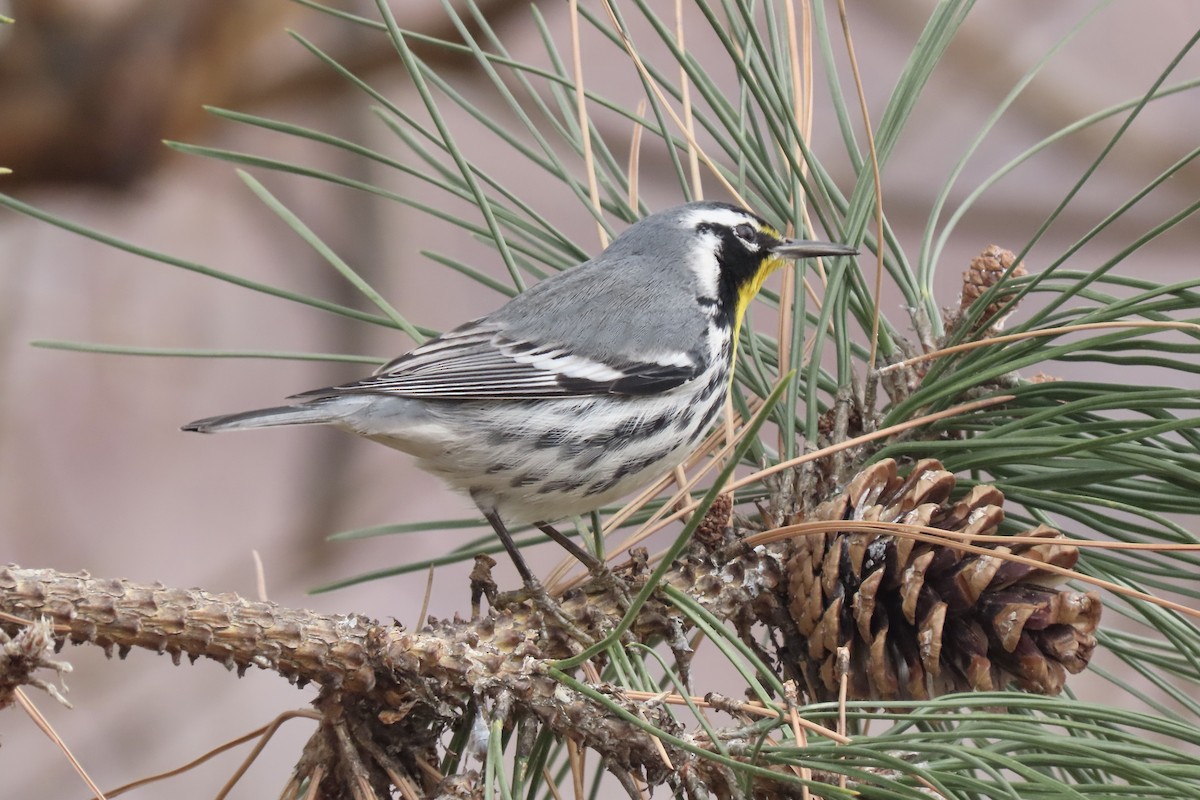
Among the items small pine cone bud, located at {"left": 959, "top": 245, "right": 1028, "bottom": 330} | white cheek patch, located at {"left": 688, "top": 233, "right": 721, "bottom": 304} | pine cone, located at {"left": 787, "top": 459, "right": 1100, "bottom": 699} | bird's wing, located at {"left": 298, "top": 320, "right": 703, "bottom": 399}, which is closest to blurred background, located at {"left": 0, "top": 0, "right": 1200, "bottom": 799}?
white cheek patch, located at {"left": 688, "top": 233, "right": 721, "bottom": 304}

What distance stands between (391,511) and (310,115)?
1016 millimetres

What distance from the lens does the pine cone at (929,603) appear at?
2.37 feet

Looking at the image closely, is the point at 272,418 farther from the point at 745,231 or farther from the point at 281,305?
the point at 281,305

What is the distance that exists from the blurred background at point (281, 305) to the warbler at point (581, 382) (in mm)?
803

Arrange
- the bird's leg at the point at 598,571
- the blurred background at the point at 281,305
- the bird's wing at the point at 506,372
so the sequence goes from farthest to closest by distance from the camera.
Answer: the blurred background at the point at 281,305
the bird's wing at the point at 506,372
the bird's leg at the point at 598,571

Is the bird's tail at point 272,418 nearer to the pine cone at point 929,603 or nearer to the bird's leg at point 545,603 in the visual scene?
the bird's leg at point 545,603

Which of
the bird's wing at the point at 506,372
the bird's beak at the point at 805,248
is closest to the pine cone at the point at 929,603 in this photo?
the bird's beak at the point at 805,248

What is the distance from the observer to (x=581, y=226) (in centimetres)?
287

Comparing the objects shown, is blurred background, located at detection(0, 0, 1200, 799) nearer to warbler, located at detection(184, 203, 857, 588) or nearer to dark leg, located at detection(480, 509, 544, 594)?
warbler, located at detection(184, 203, 857, 588)

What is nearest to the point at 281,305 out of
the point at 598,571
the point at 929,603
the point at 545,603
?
the point at 598,571

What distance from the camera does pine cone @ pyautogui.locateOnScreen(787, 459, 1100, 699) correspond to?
724 millimetres

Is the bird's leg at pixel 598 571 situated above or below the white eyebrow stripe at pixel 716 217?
below

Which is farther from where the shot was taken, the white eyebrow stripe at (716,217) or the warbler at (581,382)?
the white eyebrow stripe at (716,217)

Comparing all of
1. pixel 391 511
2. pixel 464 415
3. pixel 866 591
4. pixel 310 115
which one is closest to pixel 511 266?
pixel 464 415
